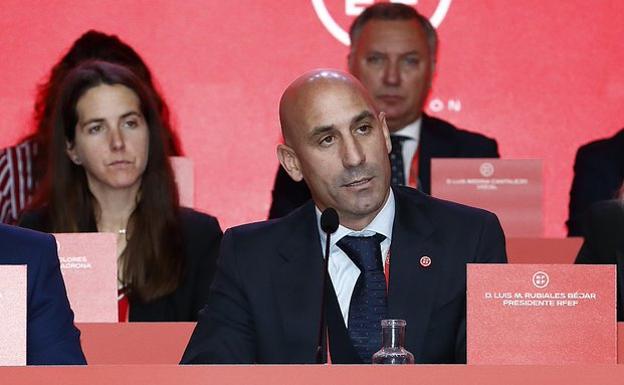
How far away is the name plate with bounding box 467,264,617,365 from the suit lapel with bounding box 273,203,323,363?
52 centimetres

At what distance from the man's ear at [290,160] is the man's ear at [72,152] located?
1.13 m

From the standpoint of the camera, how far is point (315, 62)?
531 cm

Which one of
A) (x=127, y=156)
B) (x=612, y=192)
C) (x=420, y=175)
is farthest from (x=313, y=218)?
(x=612, y=192)

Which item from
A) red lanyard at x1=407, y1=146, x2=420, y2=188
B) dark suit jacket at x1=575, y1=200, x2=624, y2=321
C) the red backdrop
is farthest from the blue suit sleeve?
the red backdrop

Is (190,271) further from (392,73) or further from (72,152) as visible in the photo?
(392,73)

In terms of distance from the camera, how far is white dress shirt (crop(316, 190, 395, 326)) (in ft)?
8.90

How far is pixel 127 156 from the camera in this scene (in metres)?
3.73

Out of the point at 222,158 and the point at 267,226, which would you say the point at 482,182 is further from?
the point at 222,158

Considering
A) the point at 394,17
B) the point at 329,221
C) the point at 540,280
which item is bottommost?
the point at 540,280

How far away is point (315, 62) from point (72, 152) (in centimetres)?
169

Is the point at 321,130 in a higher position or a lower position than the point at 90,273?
higher

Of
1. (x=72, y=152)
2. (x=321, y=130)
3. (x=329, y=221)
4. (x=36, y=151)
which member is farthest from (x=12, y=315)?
(x=36, y=151)

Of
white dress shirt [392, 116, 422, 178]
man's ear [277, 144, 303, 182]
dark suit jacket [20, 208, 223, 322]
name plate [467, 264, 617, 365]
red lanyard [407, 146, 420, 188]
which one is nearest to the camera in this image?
name plate [467, 264, 617, 365]

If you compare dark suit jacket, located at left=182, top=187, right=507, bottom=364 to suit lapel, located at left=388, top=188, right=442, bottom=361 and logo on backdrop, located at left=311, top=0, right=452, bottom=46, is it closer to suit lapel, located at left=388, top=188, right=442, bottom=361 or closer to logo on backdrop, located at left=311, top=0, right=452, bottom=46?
suit lapel, located at left=388, top=188, right=442, bottom=361
